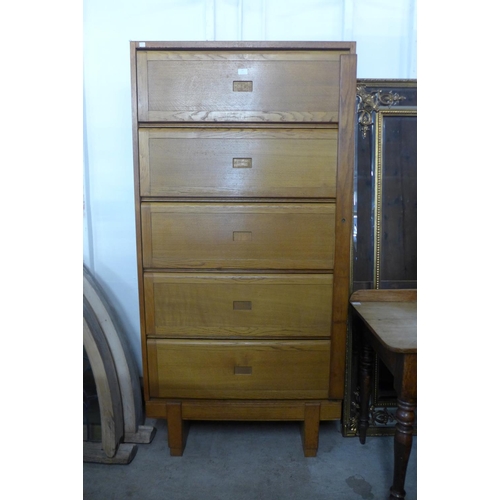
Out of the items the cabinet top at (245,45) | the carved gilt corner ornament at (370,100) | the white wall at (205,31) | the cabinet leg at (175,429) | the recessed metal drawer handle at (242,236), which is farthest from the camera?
the white wall at (205,31)

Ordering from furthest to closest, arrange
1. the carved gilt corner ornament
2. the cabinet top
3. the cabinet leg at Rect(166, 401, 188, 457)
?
the carved gilt corner ornament, the cabinet leg at Rect(166, 401, 188, 457), the cabinet top

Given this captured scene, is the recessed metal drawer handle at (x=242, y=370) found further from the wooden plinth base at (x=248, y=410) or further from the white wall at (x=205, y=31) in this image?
the white wall at (x=205, y=31)

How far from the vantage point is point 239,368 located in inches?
63.4

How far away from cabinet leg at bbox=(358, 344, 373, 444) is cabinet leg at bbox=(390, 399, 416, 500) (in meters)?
0.47

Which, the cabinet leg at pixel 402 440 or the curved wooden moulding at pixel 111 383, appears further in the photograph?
the curved wooden moulding at pixel 111 383

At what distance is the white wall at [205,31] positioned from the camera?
1877 millimetres

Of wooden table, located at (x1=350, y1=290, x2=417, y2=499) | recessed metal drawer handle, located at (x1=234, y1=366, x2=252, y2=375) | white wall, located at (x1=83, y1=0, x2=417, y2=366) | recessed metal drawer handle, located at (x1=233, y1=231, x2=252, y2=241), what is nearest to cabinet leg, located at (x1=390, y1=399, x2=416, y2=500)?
wooden table, located at (x1=350, y1=290, x2=417, y2=499)

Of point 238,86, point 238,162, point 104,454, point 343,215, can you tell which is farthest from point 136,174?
point 104,454

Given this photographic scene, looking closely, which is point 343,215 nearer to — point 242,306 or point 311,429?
point 242,306

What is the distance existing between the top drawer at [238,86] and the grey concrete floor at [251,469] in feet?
4.62

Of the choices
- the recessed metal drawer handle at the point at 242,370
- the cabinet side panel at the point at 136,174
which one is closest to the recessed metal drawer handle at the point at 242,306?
the recessed metal drawer handle at the point at 242,370

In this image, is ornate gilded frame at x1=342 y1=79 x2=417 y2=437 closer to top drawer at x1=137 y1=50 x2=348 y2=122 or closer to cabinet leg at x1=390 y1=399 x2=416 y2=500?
top drawer at x1=137 y1=50 x2=348 y2=122

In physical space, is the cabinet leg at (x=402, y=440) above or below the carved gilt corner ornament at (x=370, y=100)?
below

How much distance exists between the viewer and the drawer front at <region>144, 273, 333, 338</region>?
155 cm
